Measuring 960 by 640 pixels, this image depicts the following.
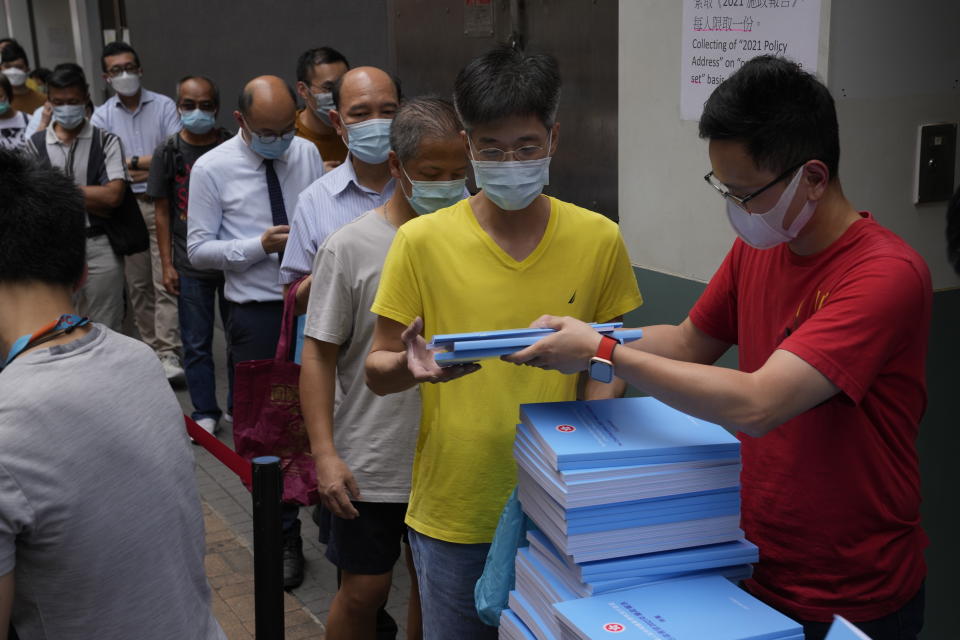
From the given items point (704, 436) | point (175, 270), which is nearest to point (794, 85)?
point (704, 436)

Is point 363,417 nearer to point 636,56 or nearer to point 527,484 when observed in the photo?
point 527,484

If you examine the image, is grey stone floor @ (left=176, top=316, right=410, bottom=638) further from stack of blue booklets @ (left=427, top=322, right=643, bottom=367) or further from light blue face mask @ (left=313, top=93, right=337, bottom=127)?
stack of blue booklets @ (left=427, top=322, right=643, bottom=367)

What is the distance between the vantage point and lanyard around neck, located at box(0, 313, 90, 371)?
7.07ft

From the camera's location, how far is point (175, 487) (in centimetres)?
231

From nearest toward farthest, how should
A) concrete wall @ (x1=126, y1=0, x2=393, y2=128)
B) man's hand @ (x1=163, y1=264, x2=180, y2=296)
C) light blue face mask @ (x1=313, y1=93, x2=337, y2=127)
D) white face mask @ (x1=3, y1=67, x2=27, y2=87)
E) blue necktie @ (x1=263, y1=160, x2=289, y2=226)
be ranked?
blue necktie @ (x1=263, y1=160, x2=289, y2=226)
light blue face mask @ (x1=313, y1=93, x2=337, y2=127)
man's hand @ (x1=163, y1=264, x2=180, y2=296)
concrete wall @ (x1=126, y1=0, x2=393, y2=128)
white face mask @ (x1=3, y1=67, x2=27, y2=87)

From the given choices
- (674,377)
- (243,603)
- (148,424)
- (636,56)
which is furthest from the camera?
(243,603)

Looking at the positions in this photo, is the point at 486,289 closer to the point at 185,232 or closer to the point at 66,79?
the point at 185,232

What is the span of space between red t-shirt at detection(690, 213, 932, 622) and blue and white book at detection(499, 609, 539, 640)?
513 mm

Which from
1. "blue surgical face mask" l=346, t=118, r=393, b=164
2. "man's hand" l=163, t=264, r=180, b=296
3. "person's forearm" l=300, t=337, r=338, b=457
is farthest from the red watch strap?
"man's hand" l=163, t=264, r=180, b=296

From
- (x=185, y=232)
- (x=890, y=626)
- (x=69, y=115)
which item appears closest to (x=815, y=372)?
(x=890, y=626)

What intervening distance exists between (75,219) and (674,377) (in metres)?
1.33

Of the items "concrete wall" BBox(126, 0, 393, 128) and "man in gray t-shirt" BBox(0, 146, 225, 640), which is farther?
"concrete wall" BBox(126, 0, 393, 128)

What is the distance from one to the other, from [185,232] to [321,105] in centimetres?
124

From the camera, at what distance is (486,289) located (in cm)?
259
